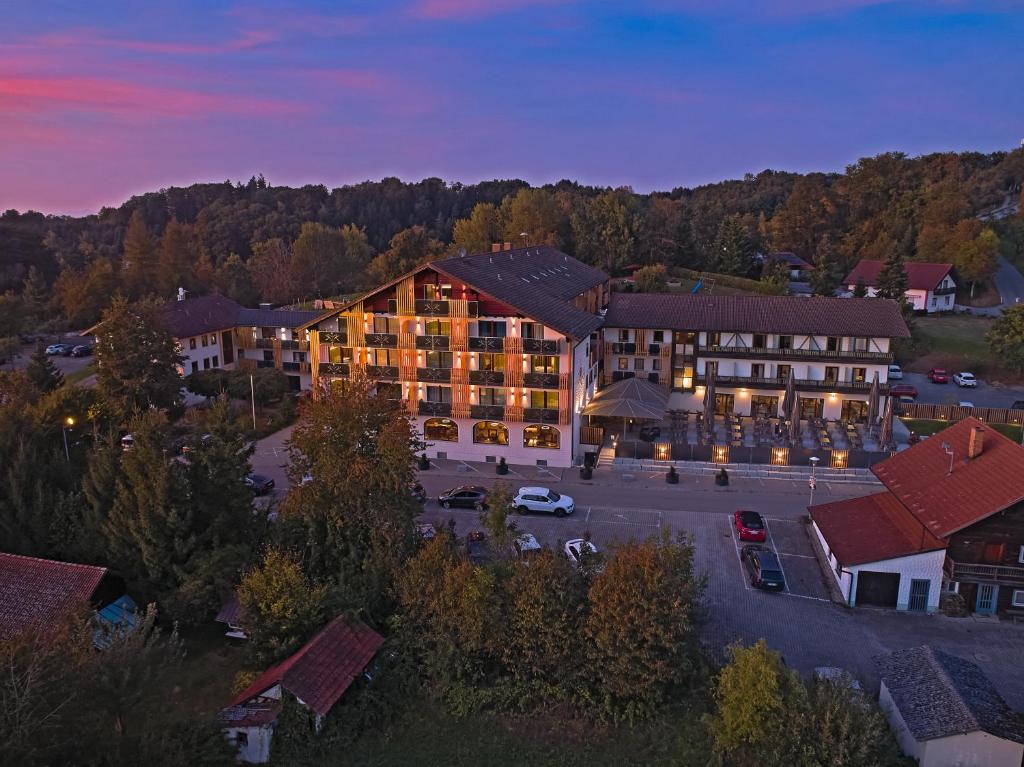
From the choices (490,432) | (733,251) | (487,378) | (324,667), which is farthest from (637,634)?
(733,251)

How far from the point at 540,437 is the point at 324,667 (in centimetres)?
2371

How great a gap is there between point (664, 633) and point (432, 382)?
26.0 metres

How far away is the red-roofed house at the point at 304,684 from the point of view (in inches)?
792

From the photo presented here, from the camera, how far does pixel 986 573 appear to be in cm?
2686

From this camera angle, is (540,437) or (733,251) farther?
(733,251)

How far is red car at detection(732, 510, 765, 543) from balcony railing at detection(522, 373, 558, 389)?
41.1 feet

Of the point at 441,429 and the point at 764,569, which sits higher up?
the point at 441,429

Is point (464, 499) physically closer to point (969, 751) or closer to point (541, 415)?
point (541, 415)

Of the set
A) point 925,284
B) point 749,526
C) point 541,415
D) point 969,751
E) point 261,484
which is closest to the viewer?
point 969,751

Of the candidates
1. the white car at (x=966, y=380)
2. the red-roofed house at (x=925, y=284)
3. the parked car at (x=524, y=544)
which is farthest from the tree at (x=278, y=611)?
the red-roofed house at (x=925, y=284)

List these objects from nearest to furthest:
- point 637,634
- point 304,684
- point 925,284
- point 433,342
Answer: point 304,684 < point 637,634 < point 433,342 < point 925,284

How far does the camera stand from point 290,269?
100000 millimetres

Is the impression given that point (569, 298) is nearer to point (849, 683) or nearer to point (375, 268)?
point (849, 683)

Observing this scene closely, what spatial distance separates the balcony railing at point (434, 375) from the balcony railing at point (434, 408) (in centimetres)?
134
